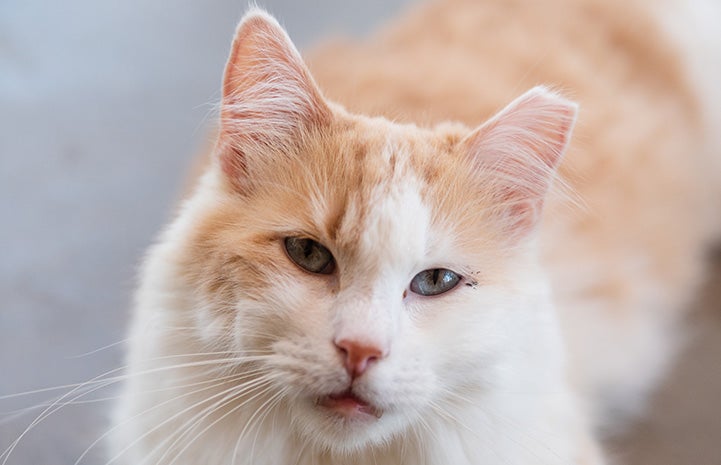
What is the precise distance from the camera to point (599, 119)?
78.6 inches

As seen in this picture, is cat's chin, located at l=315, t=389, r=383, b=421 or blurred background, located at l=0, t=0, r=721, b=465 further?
blurred background, located at l=0, t=0, r=721, b=465

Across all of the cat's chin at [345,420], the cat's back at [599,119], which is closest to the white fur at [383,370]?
the cat's chin at [345,420]

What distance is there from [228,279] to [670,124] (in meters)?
1.54

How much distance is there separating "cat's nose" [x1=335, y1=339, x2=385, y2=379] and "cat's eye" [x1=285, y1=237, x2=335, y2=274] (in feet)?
0.47

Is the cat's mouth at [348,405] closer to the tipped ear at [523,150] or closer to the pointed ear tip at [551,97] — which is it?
the tipped ear at [523,150]

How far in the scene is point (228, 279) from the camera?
1.11 meters

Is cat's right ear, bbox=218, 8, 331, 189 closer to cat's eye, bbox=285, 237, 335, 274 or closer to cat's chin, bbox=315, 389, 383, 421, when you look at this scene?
cat's eye, bbox=285, 237, 335, 274

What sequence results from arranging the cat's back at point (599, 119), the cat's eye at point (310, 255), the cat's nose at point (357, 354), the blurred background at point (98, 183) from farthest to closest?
the cat's back at point (599, 119) < the blurred background at point (98, 183) < the cat's eye at point (310, 255) < the cat's nose at point (357, 354)

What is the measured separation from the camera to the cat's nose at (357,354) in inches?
38.4

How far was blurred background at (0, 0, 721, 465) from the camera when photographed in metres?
1.71

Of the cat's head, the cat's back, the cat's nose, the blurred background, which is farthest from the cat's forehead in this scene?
the cat's back

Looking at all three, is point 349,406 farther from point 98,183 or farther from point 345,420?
point 98,183

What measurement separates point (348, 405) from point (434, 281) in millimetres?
221

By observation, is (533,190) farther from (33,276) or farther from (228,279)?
(33,276)
